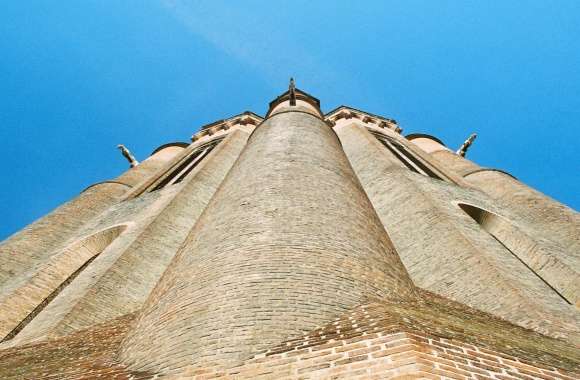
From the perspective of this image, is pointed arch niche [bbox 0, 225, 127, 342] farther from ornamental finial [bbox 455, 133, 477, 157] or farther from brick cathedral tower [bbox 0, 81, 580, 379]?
ornamental finial [bbox 455, 133, 477, 157]

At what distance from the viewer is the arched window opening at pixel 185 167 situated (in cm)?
1889

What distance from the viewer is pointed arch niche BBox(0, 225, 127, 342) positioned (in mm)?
9688

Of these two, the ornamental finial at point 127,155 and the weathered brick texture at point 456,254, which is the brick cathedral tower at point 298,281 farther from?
the ornamental finial at point 127,155

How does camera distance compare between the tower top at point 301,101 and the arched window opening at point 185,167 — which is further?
the tower top at point 301,101

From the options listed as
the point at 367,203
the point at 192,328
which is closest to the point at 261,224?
the point at 192,328

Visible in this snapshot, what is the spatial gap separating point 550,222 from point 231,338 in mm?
11133

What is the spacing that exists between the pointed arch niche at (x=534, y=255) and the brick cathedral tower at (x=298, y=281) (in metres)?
0.03

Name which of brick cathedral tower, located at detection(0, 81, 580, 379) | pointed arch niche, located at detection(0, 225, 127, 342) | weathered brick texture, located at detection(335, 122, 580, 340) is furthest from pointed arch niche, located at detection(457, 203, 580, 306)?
pointed arch niche, located at detection(0, 225, 127, 342)

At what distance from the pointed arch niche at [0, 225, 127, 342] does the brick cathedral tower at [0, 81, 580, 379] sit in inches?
1.4

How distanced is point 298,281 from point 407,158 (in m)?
15.6

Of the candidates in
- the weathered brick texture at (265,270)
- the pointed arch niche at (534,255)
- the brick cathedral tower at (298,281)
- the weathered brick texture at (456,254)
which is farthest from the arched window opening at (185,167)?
the weathered brick texture at (265,270)

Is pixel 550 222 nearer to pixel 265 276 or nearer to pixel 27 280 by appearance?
pixel 265 276

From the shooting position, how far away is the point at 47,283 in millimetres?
10961

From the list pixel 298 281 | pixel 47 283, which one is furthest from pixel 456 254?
pixel 47 283
